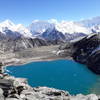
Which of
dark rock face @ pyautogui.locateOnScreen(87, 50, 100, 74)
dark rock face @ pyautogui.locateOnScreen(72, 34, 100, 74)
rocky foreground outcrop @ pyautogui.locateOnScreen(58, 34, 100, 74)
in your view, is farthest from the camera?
rocky foreground outcrop @ pyautogui.locateOnScreen(58, 34, 100, 74)

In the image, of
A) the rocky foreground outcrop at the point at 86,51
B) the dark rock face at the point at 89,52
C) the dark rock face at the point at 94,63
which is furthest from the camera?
the rocky foreground outcrop at the point at 86,51

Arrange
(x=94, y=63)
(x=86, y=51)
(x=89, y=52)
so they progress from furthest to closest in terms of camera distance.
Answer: (x=86, y=51)
(x=89, y=52)
(x=94, y=63)

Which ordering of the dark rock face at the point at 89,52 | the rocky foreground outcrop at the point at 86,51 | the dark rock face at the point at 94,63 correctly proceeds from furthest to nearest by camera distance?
the rocky foreground outcrop at the point at 86,51, the dark rock face at the point at 89,52, the dark rock face at the point at 94,63

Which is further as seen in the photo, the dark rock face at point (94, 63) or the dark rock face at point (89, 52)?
the dark rock face at point (89, 52)

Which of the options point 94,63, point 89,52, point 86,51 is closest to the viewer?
point 94,63

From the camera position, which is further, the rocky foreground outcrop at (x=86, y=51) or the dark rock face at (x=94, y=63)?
the rocky foreground outcrop at (x=86, y=51)

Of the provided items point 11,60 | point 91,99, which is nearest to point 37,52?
point 11,60

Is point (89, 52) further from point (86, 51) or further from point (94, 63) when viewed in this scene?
point (94, 63)

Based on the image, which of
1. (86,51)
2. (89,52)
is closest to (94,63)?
(89,52)

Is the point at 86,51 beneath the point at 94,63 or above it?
above
